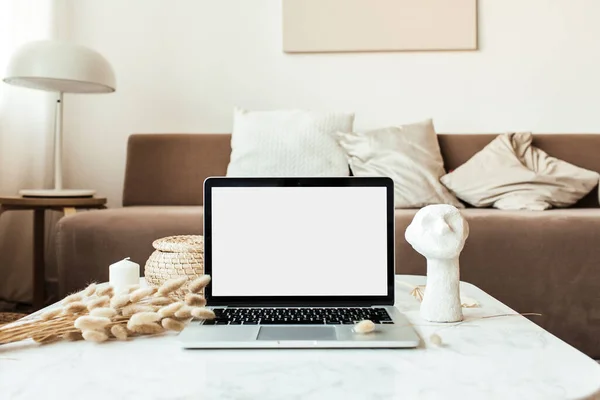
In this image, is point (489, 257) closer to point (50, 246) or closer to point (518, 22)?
point (518, 22)

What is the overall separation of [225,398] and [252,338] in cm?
17

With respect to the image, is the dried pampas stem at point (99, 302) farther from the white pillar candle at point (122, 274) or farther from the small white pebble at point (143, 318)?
the white pillar candle at point (122, 274)

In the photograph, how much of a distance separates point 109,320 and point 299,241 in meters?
0.31

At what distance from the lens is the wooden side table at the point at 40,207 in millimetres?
2176

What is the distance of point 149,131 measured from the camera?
2.89 metres

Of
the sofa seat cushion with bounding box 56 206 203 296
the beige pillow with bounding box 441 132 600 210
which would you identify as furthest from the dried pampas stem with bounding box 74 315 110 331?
the beige pillow with bounding box 441 132 600 210

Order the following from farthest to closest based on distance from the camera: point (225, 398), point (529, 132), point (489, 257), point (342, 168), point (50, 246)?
point (50, 246) → point (529, 132) → point (342, 168) → point (489, 257) → point (225, 398)

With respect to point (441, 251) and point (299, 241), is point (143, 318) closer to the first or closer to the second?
point (299, 241)

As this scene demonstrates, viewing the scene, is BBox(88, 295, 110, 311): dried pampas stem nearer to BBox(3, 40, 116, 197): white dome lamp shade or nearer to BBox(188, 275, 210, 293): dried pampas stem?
BBox(188, 275, 210, 293): dried pampas stem

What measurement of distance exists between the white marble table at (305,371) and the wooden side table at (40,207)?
1.61 metres

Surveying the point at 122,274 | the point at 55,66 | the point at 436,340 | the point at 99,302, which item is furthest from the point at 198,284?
the point at 55,66

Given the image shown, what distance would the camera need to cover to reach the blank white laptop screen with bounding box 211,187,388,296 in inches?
34.1

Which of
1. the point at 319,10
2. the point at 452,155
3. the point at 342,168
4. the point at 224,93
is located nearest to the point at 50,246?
the point at 224,93

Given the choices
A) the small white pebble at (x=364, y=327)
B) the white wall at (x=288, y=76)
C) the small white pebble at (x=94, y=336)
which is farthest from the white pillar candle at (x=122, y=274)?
the white wall at (x=288, y=76)
